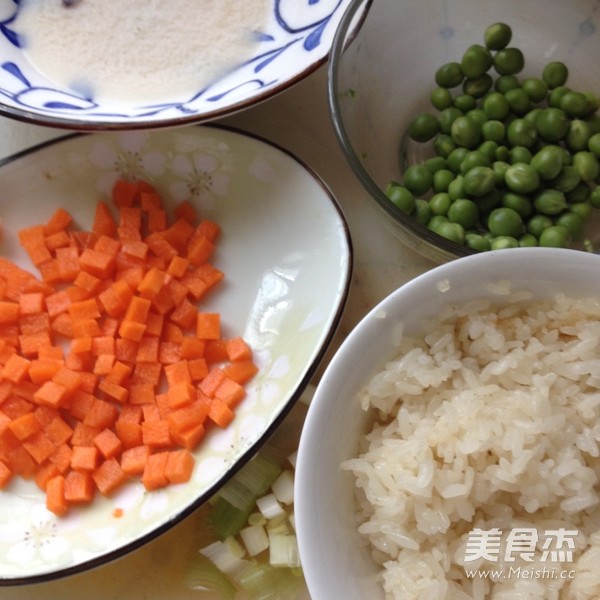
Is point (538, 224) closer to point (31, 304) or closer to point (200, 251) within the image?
point (200, 251)

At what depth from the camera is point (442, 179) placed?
152 centimetres

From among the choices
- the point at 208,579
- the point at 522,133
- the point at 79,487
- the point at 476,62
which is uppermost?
the point at 476,62

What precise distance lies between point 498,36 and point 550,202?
1.39ft

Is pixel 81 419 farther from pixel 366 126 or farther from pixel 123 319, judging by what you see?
pixel 366 126

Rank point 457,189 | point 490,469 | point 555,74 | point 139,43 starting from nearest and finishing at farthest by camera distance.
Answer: point 490,469
point 457,189
point 555,74
point 139,43

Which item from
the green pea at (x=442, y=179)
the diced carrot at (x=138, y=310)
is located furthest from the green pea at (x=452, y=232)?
the diced carrot at (x=138, y=310)

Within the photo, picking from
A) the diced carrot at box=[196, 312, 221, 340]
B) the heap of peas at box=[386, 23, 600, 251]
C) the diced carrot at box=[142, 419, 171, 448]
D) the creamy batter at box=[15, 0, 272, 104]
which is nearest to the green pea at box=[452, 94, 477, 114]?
the heap of peas at box=[386, 23, 600, 251]

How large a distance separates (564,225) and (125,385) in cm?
101

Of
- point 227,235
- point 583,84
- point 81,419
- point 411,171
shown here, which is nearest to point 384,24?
point 411,171

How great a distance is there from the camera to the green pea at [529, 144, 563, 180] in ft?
4.74

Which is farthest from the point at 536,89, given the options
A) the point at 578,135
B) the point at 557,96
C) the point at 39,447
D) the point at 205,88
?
the point at 39,447

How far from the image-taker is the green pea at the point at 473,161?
4.82 feet

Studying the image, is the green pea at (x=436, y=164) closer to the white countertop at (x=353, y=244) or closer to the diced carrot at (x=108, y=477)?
the white countertop at (x=353, y=244)

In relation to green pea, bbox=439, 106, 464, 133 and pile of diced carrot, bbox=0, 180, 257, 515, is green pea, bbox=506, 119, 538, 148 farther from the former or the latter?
pile of diced carrot, bbox=0, 180, 257, 515
